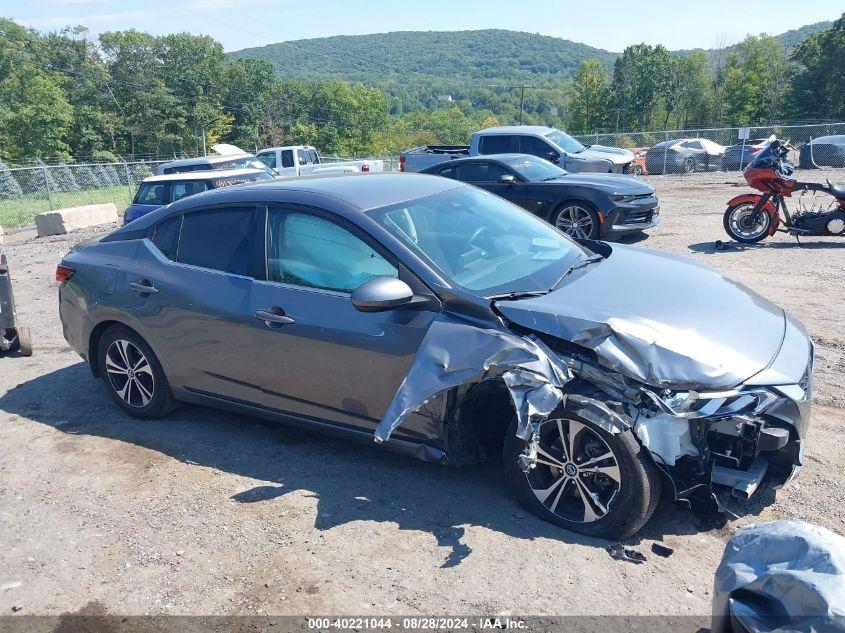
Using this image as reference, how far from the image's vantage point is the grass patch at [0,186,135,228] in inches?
895

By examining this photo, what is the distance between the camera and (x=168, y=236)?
16.5 ft

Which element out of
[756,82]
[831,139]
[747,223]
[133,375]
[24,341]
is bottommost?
[24,341]

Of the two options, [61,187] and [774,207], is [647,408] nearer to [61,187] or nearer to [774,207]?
[774,207]

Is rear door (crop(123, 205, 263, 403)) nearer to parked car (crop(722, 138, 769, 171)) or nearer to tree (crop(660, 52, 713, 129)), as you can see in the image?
parked car (crop(722, 138, 769, 171))

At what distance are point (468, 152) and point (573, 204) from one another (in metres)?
7.51

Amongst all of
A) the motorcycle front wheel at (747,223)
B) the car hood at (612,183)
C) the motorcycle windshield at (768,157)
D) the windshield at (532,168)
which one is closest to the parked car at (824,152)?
the motorcycle windshield at (768,157)

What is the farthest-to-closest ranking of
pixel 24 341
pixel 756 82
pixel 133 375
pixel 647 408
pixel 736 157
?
pixel 756 82 < pixel 736 157 < pixel 24 341 < pixel 133 375 < pixel 647 408

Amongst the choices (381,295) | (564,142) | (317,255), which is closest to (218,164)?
(564,142)

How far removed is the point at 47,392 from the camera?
6.08m

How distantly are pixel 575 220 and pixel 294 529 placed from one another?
8430mm

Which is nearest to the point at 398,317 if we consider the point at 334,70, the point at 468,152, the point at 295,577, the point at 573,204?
the point at 295,577

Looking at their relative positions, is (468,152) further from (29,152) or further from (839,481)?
(29,152)

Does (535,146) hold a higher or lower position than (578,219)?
higher

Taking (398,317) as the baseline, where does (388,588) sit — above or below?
below
